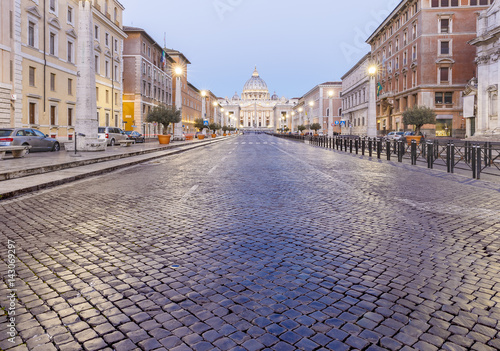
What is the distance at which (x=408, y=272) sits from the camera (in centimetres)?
383

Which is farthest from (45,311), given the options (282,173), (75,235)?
(282,173)

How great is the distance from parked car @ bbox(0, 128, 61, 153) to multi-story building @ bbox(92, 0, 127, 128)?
61.6ft

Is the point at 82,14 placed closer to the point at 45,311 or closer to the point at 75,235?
the point at 75,235

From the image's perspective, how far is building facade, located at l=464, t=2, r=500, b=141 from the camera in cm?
3853

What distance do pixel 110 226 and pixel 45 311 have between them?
9.41 ft

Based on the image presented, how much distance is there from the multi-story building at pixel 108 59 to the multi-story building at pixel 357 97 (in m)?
45.4

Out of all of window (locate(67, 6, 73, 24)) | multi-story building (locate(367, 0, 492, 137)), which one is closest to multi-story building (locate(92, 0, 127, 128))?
window (locate(67, 6, 73, 24))

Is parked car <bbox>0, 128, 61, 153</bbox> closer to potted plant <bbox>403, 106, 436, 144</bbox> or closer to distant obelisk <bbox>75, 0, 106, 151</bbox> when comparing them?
distant obelisk <bbox>75, 0, 106, 151</bbox>

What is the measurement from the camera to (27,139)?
70.1 feet

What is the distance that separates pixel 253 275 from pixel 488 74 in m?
45.0

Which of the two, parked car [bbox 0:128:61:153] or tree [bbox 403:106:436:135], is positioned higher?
tree [bbox 403:106:436:135]

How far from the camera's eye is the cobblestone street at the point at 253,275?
2664 millimetres

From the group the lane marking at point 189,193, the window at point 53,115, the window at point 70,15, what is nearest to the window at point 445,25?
the window at point 70,15

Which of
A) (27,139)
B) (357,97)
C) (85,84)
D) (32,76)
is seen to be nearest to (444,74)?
(357,97)
